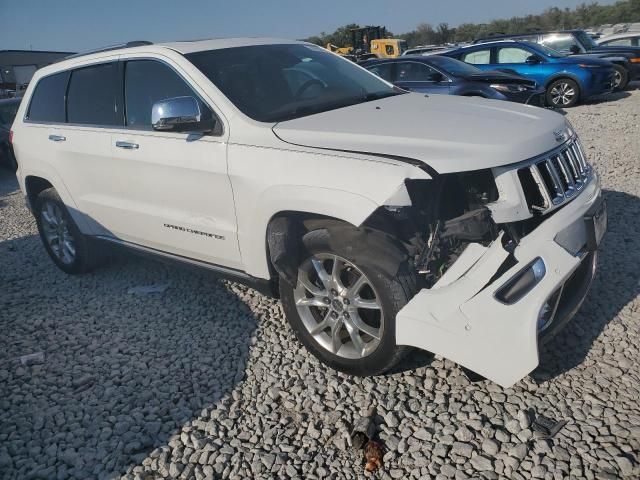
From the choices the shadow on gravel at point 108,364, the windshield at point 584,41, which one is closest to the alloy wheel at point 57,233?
the shadow on gravel at point 108,364

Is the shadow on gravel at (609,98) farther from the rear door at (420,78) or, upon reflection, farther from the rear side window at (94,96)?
the rear side window at (94,96)

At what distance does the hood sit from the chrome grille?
0.08 metres

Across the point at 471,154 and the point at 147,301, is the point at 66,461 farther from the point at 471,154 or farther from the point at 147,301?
the point at 471,154

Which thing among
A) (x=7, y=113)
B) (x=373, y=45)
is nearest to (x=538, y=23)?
(x=373, y=45)

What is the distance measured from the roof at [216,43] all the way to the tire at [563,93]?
32.5ft

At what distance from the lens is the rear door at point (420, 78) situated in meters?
10.3

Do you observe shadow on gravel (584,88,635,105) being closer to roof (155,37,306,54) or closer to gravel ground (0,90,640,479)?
gravel ground (0,90,640,479)

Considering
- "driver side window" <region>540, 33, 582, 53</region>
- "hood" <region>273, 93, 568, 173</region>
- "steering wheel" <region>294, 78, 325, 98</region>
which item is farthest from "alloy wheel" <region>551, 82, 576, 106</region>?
"steering wheel" <region>294, 78, 325, 98</region>

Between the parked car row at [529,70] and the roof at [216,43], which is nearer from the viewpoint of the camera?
the roof at [216,43]

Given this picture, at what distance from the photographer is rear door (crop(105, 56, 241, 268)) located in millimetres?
3404

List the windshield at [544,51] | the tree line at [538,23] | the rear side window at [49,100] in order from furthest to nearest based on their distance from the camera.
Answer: the tree line at [538,23]
the windshield at [544,51]
the rear side window at [49,100]

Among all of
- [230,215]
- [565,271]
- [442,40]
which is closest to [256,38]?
[230,215]

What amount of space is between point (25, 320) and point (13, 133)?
6.56 ft

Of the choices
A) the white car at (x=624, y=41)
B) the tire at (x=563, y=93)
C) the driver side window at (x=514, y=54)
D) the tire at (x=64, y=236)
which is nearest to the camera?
the tire at (x=64, y=236)
